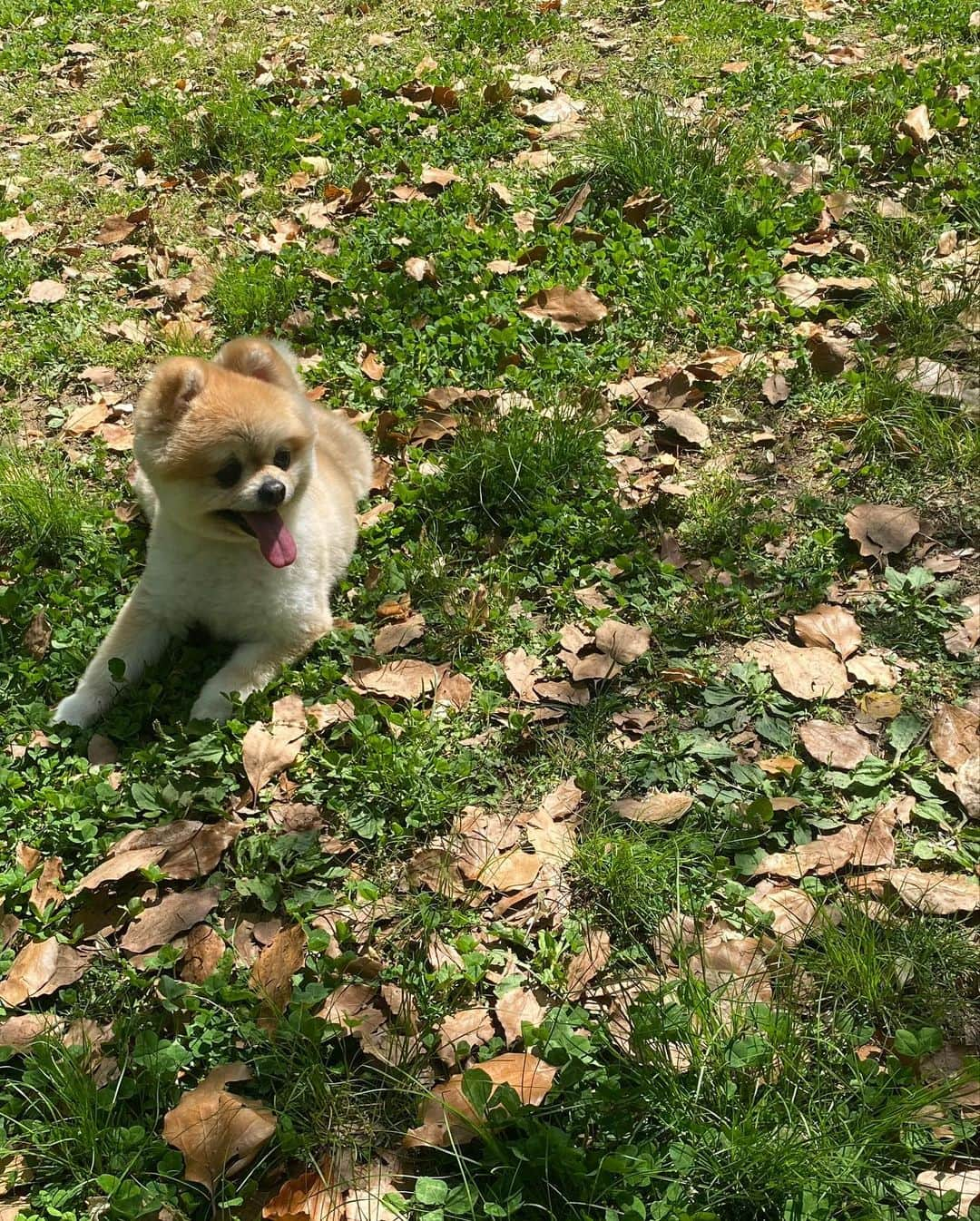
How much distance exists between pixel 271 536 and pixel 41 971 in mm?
1387

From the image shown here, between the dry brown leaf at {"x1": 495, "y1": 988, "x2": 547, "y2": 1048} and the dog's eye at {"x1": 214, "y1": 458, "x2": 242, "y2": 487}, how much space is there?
1.69 m

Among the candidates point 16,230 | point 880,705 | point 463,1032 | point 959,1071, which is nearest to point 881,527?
point 880,705

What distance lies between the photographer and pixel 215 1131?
2.07 metres

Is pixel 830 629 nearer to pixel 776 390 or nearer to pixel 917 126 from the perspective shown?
pixel 776 390

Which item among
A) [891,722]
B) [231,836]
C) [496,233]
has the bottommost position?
[231,836]

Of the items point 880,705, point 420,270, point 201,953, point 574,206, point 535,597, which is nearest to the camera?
point 201,953

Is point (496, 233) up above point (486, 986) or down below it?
above

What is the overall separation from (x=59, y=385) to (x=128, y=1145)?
344 centimetres

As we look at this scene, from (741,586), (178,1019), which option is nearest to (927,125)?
(741,586)

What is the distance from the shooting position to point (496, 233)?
4.82 meters

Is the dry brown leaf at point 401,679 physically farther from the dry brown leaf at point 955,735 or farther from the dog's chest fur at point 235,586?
the dry brown leaf at point 955,735

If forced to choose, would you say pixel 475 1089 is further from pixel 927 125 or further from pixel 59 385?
pixel 927 125

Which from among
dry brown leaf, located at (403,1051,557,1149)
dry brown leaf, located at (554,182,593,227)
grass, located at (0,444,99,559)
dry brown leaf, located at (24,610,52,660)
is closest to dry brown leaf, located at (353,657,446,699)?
dry brown leaf, located at (24,610,52,660)

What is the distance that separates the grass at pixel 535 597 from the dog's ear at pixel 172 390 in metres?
0.82
